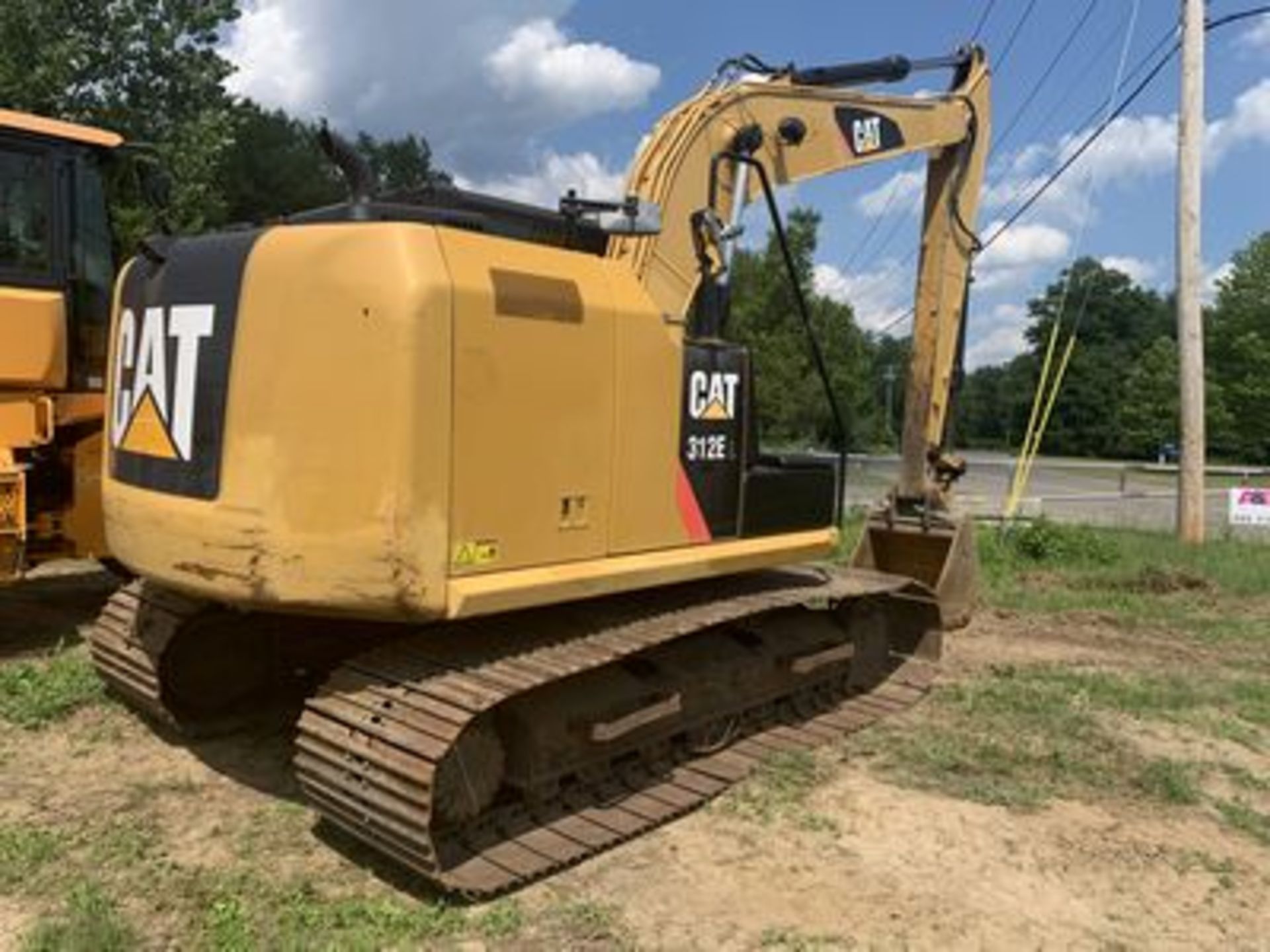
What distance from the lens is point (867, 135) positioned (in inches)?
298

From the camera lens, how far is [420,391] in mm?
4461

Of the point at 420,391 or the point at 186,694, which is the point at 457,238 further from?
the point at 186,694

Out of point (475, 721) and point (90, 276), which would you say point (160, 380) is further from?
point (90, 276)

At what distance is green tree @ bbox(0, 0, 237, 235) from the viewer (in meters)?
27.2

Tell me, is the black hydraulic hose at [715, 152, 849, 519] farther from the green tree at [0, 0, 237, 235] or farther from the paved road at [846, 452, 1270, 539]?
the green tree at [0, 0, 237, 235]

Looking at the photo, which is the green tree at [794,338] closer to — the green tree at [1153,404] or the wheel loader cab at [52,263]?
the wheel loader cab at [52,263]

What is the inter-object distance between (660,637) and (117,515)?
2.20m

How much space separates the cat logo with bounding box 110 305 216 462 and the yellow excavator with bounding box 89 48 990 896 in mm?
14

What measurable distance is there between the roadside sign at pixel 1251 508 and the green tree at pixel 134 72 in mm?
18823

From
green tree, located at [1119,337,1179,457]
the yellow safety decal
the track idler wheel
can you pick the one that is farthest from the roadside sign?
green tree, located at [1119,337,1179,457]

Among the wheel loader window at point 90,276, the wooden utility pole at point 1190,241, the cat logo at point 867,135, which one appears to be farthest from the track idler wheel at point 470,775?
the wooden utility pole at point 1190,241

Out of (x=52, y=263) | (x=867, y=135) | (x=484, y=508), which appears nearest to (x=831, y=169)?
(x=867, y=135)

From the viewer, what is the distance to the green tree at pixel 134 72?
89.4 feet

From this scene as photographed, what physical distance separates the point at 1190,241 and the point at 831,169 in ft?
30.9
